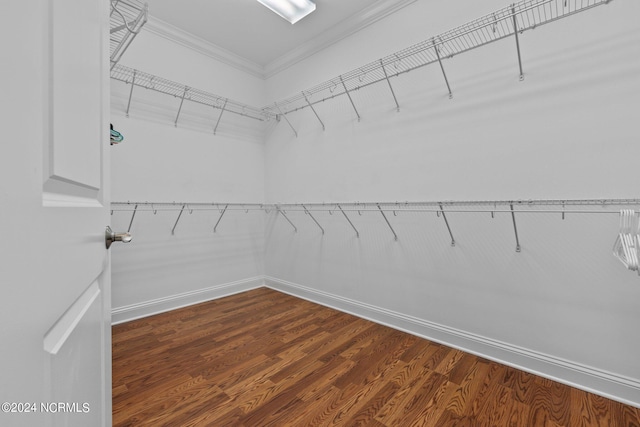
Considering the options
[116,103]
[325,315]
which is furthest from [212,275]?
[116,103]

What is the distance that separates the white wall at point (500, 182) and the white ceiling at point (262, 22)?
147mm

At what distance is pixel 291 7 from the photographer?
2260mm

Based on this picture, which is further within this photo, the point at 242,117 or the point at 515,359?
the point at 242,117

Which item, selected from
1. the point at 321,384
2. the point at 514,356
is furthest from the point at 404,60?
the point at 321,384

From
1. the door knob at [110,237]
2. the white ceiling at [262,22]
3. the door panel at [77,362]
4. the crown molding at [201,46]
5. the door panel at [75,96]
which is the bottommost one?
the door panel at [77,362]

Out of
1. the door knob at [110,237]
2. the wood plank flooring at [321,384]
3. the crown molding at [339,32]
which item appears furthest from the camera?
the crown molding at [339,32]

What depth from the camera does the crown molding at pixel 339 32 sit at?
219cm

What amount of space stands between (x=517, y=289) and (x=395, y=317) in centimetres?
87

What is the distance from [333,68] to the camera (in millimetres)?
2602

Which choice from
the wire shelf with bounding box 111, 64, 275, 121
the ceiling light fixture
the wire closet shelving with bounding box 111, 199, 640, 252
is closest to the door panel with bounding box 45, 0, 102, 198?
the wire closet shelving with bounding box 111, 199, 640, 252

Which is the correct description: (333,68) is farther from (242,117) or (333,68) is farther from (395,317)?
(395,317)

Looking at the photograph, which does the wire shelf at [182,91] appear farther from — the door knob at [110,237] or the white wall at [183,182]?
the door knob at [110,237]

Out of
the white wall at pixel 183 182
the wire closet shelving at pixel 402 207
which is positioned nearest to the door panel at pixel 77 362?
the wire closet shelving at pixel 402 207

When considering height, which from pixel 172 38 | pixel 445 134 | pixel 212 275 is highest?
pixel 172 38
